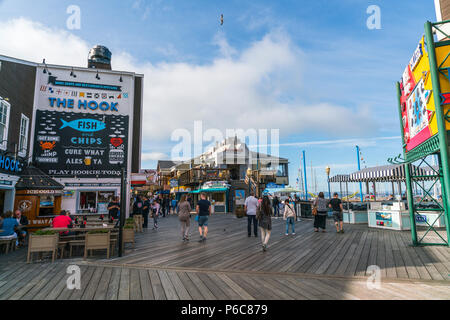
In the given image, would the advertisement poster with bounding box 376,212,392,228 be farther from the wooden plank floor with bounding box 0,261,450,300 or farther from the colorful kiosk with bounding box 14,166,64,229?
the colorful kiosk with bounding box 14,166,64,229

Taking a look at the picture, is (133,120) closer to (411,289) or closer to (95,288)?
(95,288)

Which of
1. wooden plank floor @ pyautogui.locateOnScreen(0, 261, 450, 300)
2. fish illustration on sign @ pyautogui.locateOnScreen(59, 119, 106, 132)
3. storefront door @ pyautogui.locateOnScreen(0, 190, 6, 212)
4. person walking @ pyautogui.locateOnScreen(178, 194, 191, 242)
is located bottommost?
wooden plank floor @ pyautogui.locateOnScreen(0, 261, 450, 300)

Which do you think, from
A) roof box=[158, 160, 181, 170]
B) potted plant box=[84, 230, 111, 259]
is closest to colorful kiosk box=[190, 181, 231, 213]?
potted plant box=[84, 230, 111, 259]

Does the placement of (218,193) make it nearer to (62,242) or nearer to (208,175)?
(208,175)

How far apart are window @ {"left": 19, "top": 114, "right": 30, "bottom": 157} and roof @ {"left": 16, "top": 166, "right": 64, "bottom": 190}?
3.20 ft

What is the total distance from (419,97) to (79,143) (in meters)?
17.9

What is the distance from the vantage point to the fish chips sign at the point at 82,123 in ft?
51.2

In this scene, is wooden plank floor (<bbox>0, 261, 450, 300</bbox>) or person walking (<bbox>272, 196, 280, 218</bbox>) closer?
wooden plank floor (<bbox>0, 261, 450, 300</bbox>)

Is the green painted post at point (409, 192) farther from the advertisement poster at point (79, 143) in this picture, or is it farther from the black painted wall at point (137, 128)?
the black painted wall at point (137, 128)

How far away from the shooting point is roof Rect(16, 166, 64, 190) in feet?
39.8
